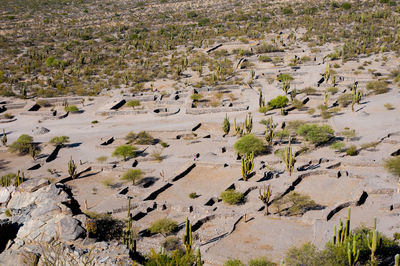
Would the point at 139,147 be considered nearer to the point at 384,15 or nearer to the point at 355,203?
the point at 355,203

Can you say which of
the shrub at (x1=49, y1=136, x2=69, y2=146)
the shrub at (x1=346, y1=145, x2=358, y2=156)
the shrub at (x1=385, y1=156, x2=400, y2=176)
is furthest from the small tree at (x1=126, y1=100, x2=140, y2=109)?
the shrub at (x1=385, y1=156, x2=400, y2=176)

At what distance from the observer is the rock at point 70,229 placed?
14.5 meters

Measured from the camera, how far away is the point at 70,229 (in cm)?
1480

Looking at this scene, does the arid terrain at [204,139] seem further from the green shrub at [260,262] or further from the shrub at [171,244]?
the green shrub at [260,262]

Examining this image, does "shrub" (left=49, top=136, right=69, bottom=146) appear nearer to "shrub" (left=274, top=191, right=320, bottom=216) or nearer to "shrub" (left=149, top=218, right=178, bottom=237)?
"shrub" (left=149, top=218, right=178, bottom=237)

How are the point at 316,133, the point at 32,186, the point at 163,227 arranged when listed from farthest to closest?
the point at 316,133
the point at 163,227
the point at 32,186

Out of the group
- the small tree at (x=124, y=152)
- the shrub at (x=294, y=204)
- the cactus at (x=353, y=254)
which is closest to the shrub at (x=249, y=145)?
the shrub at (x=294, y=204)

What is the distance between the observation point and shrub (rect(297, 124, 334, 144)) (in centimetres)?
3012

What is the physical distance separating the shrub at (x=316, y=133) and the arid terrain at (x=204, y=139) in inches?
3.9

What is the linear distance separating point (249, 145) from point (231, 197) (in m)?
7.12

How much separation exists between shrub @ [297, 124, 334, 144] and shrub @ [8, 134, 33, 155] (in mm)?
22087

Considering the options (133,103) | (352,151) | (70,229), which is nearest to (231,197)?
(352,151)

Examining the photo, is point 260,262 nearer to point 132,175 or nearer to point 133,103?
point 132,175

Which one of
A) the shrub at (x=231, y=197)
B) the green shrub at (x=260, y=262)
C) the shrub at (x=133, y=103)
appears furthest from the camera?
the shrub at (x=133, y=103)
